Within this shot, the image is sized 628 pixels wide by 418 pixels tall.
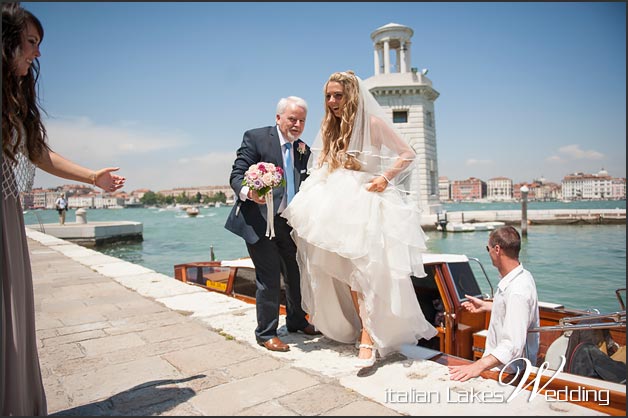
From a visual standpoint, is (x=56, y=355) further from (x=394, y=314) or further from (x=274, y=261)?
(x=394, y=314)

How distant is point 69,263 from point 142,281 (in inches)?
168

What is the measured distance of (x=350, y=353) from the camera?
3.17 m

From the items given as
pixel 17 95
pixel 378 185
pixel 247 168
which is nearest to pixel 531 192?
pixel 378 185

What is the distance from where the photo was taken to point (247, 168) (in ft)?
11.2

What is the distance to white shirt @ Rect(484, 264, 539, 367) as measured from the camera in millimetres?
2570

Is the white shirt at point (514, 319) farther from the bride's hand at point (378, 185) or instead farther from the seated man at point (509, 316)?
the bride's hand at point (378, 185)

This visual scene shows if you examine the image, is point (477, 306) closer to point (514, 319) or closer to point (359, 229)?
point (514, 319)

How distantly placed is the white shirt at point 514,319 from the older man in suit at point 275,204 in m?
1.60

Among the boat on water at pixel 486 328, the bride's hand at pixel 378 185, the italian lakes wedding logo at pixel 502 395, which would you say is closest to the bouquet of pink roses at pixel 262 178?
the bride's hand at pixel 378 185

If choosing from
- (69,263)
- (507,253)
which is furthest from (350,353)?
(69,263)

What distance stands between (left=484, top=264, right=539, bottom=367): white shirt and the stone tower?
Result: 3547cm

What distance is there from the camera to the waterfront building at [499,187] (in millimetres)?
188562

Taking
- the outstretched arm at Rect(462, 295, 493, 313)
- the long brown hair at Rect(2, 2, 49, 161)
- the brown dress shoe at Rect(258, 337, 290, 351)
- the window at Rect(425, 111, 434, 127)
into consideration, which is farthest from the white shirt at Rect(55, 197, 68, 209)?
the window at Rect(425, 111, 434, 127)

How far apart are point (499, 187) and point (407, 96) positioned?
172985mm
